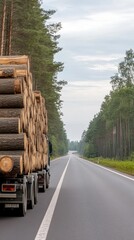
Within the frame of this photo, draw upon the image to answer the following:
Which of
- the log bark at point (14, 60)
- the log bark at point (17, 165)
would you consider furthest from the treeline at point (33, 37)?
the log bark at point (17, 165)

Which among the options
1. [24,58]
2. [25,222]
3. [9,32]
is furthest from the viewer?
[9,32]

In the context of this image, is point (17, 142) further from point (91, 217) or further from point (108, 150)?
point (108, 150)

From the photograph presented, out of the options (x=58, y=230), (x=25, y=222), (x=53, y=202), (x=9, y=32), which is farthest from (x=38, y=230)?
(x=9, y=32)

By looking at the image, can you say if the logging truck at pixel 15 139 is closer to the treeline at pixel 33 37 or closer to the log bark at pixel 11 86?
the log bark at pixel 11 86

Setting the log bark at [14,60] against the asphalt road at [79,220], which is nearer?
the asphalt road at [79,220]

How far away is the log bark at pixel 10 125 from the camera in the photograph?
12195 mm

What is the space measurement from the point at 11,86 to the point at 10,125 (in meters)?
1.05

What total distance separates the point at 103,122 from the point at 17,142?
129m

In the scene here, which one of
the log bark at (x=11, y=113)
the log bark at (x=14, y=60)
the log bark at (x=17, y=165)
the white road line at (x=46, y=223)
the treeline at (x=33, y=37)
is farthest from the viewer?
the treeline at (x=33, y=37)

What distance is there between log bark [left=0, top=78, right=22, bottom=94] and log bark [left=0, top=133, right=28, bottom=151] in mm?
1170

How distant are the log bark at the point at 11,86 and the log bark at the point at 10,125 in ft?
2.74

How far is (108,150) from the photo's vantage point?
466 feet

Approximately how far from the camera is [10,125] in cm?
1220

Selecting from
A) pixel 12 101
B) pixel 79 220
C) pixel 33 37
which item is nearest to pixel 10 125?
pixel 12 101
